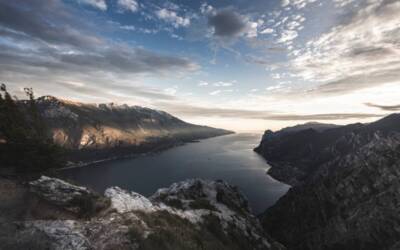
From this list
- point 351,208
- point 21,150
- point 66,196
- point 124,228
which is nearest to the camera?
point 124,228

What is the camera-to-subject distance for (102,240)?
2414cm

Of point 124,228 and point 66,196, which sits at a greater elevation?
point 66,196

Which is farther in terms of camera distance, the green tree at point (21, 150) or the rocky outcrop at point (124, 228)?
the green tree at point (21, 150)

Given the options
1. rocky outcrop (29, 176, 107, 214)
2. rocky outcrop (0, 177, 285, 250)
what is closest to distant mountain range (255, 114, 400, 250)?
rocky outcrop (0, 177, 285, 250)

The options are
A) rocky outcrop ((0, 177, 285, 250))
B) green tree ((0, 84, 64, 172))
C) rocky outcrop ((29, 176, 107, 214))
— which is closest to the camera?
rocky outcrop ((0, 177, 285, 250))

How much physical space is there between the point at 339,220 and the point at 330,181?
24354 mm

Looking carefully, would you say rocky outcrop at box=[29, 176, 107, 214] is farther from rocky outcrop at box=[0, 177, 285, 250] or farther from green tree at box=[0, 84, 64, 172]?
green tree at box=[0, 84, 64, 172]

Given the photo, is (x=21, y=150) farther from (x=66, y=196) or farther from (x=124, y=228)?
(x=124, y=228)

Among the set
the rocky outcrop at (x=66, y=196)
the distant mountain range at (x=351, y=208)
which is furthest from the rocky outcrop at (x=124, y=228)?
the distant mountain range at (x=351, y=208)

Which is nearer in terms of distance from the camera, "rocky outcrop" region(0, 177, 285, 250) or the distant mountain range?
"rocky outcrop" region(0, 177, 285, 250)

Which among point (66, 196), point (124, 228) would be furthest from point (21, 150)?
point (124, 228)

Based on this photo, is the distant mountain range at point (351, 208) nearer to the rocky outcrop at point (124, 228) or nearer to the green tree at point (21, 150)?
the rocky outcrop at point (124, 228)

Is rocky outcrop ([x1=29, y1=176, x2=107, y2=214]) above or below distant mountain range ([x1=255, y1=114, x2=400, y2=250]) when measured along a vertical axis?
above

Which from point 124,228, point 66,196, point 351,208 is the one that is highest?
point 66,196
